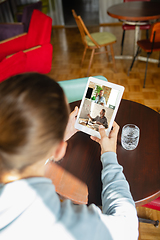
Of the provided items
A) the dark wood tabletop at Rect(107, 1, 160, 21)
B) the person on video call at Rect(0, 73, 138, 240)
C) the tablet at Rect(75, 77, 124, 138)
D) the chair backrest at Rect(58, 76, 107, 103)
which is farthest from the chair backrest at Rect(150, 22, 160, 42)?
the person on video call at Rect(0, 73, 138, 240)

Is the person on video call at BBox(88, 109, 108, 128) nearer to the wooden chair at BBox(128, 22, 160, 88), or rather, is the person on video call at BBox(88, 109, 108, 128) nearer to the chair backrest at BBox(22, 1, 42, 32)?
the wooden chair at BBox(128, 22, 160, 88)

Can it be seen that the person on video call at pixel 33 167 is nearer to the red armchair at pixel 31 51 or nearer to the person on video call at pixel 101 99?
the person on video call at pixel 101 99

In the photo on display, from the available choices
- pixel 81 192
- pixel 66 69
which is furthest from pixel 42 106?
pixel 66 69

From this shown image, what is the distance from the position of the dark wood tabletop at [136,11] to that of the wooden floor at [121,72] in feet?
2.35

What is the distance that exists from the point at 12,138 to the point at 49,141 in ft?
0.27

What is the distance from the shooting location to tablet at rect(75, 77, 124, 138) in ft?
2.94

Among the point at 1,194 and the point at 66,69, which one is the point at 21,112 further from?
the point at 66,69

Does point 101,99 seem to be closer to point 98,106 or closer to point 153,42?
point 98,106

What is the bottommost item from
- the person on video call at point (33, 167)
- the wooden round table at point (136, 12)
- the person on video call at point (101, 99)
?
the wooden round table at point (136, 12)

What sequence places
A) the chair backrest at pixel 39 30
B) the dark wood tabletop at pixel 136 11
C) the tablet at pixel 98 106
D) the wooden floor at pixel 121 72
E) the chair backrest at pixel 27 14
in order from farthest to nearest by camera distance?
the chair backrest at pixel 27 14, the chair backrest at pixel 39 30, the dark wood tabletop at pixel 136 11, the wooden floor at pixel 121 72, the tablet at pixel 98 106

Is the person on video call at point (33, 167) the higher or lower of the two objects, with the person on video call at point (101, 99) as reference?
higher

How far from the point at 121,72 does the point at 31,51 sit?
132 cm

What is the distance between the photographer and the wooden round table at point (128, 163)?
763mm

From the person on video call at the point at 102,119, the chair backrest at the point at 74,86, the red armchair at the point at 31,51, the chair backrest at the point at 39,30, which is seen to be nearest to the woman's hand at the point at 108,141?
the person on video call at the point at 102,119
